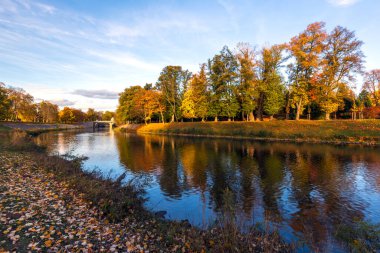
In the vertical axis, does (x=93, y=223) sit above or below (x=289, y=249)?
above

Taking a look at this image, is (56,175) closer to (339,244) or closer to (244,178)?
(244,178)

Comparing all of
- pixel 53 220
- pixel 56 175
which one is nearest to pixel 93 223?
pixel 53 220

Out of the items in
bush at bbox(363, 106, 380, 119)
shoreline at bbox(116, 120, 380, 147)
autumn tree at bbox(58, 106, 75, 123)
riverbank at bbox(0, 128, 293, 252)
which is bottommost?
riverbank at bbox(0, 128, 293, 252)

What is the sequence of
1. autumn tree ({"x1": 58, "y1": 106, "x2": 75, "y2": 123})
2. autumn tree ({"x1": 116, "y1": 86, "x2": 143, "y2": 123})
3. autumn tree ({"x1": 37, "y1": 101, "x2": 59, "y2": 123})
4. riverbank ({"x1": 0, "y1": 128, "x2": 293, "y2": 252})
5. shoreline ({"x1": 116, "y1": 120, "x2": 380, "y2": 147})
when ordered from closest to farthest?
riverbank ({"x1": 0, "y1": 128, "x2": 293, "y2": 252}) < shoreline ({"x1": 116, "y1": 120, "x2": 380, "y2": 147}) < autumn tree ({"x1": 116, "y1": 86, "x2": 143, "y2": 123}) < autumn tree ({"x1": 37, "y1": 101, "x2": 59, "y2": 123}) < autumn tree ({"x1": 58, "y1": 106, "x2": 75, "y2": 123})

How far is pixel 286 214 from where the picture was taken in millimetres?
10047

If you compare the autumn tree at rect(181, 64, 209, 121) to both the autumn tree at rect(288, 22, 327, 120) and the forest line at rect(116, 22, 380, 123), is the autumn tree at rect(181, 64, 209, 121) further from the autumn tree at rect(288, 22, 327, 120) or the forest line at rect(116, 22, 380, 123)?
the autumn tree at rect(288, 22, 327, 120)

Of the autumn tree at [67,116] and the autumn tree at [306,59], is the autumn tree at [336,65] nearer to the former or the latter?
the autumn tree at [306,59]

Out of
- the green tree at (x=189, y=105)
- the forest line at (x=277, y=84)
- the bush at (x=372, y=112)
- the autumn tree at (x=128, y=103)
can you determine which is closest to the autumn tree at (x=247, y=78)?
the forest line at (x=277, y=84)

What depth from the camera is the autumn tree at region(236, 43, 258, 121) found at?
51497 mm

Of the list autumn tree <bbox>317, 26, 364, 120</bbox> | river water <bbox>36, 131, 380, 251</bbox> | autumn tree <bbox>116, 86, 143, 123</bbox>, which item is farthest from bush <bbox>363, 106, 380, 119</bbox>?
autumn tree <bbox>116, 86, 143, 123</bbox>

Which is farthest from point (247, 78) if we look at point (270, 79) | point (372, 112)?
point (372, 112)

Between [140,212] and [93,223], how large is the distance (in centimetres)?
192

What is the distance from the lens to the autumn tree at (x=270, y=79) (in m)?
51.4

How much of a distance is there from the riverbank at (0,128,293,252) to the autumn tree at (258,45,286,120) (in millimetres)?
48085
